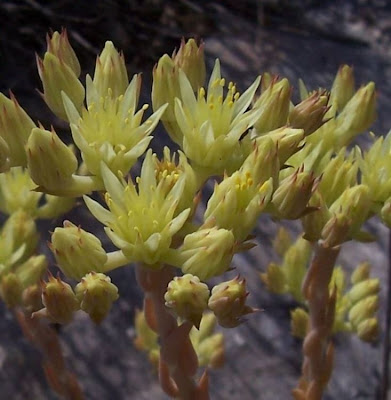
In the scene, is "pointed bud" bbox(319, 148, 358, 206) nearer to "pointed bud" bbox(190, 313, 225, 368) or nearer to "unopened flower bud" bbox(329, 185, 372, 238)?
"unopened flower bud" bbox(329, 185, 372, 238)

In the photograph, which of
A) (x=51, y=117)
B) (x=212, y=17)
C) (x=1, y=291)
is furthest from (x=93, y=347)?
(x=212, y=17)

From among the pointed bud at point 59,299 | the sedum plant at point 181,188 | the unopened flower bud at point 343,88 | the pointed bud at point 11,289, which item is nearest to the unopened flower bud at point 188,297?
the sedum plant at point 181,188

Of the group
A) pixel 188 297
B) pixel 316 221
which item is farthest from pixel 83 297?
pixel 316 221

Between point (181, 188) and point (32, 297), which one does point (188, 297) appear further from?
point (32, 297)

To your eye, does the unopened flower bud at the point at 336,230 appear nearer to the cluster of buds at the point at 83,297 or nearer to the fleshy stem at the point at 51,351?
the cluster of buds at the point at 83,297

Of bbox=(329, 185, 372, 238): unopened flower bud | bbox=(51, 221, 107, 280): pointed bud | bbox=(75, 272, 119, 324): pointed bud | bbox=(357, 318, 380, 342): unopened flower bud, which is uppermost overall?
bbox=(329, 185, 372, 238): unopened flower bud

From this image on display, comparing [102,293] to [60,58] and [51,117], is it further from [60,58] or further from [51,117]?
[51,117]

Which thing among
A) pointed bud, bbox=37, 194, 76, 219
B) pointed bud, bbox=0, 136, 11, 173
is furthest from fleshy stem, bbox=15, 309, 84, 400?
pointed bud, bbox=0, 136, 11, 173
